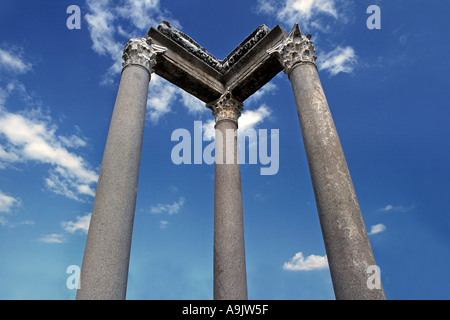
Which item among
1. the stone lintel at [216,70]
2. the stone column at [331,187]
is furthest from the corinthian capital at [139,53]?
the stone column at [331,187]

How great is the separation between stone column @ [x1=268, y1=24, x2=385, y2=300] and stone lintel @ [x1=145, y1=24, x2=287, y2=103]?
2945 mm

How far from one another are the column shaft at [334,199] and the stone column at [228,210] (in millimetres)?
5841

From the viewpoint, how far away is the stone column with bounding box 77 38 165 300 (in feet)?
30.2

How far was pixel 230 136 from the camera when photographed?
19.5 meters

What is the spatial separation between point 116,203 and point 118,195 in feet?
1.13

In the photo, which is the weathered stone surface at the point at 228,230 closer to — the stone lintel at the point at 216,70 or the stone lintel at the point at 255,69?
the stone lintel at the point at 255,69

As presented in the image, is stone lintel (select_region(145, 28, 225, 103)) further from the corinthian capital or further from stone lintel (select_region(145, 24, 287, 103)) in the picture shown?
the corinthian capital

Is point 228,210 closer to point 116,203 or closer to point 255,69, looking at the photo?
point 116,203

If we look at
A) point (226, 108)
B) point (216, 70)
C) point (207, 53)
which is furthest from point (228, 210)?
point (207, 53)

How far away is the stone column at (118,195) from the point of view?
9211 millimetres

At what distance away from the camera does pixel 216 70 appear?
21.2m
